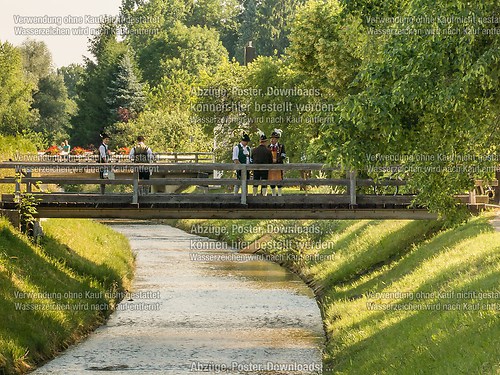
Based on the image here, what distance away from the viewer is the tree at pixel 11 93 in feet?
343

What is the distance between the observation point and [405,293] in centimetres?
2608

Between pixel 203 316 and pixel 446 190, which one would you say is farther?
pixel 203 316

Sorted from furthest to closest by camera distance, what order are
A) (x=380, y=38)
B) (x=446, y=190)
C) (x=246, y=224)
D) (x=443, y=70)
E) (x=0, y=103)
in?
1. (x=0, y=103)
2. (x=246, y=224)
3. (x=380, y=38)
4. (x=446, y=190)
5. (x=443, y=70)

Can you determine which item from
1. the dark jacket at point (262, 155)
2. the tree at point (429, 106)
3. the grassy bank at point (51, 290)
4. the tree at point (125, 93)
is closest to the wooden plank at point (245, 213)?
the grassy bank at point (51, 290)

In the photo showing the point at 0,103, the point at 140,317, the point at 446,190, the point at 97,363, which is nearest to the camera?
the point at 446,190

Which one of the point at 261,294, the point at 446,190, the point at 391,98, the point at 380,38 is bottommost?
the point at 261,294

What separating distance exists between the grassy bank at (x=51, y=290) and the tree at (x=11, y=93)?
69.3 metres

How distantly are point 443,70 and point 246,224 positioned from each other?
41014mm

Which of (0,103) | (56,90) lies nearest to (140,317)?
(0,103)

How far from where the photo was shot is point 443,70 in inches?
643

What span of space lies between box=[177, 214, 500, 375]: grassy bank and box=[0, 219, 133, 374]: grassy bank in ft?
22.7

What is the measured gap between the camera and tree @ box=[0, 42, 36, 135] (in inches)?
4117

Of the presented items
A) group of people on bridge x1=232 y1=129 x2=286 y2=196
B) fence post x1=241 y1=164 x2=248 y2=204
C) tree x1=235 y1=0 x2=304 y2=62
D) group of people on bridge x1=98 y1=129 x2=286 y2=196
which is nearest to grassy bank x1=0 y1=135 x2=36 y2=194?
group of people on bridge x1=98 y1=129 x2=286 y2=196

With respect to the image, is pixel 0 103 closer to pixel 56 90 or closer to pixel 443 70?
pixel 56 90
